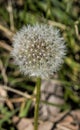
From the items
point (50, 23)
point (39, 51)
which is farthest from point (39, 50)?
point (50, 23)

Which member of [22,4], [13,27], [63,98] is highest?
[22,4]

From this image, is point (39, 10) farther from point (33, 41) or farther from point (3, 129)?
point (33, 41)

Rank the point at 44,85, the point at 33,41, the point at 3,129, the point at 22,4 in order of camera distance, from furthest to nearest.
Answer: the point at 22,4 < the point at 44,85 < the point at 3,129 < the point at 33,41

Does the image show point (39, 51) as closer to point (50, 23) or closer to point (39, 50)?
point (39, 50)

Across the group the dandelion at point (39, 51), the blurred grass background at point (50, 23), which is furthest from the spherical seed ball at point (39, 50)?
the blurred grass background at point (50, 23)

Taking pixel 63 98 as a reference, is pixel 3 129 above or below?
below

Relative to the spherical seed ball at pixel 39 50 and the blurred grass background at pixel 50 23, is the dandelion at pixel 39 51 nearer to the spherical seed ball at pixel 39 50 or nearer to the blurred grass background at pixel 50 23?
the spherical seed ball at pixel 39 50

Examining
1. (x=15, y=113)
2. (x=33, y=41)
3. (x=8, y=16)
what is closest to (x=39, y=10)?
(x=8, y=16)
